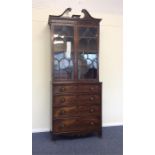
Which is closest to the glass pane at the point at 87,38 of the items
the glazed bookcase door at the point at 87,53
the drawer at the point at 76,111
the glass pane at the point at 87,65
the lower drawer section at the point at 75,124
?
the glazed bookcase door at the point at 87,53

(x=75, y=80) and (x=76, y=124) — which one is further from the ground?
(x=75, y=80)

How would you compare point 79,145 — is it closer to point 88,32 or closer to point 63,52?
point 63,52

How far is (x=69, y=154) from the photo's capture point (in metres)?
2.62

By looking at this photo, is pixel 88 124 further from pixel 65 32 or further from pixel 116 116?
pixel 65 32

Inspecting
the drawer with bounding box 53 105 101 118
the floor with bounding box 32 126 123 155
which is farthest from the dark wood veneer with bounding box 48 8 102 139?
the floor with bounding box 32 126 123 155

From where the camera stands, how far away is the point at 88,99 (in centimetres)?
319

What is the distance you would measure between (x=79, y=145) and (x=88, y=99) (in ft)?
2.42

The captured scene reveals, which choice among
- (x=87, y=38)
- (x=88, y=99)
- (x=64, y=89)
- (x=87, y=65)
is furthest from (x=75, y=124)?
(x=87, y=38)

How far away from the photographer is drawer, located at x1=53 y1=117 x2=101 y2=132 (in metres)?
3.06

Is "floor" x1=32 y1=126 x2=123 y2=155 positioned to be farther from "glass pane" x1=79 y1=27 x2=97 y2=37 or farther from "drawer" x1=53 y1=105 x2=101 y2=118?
"glass pane" x1=79 y1=27 x2=97 y2=37

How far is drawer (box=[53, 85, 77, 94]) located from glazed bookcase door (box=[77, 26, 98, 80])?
212mm
